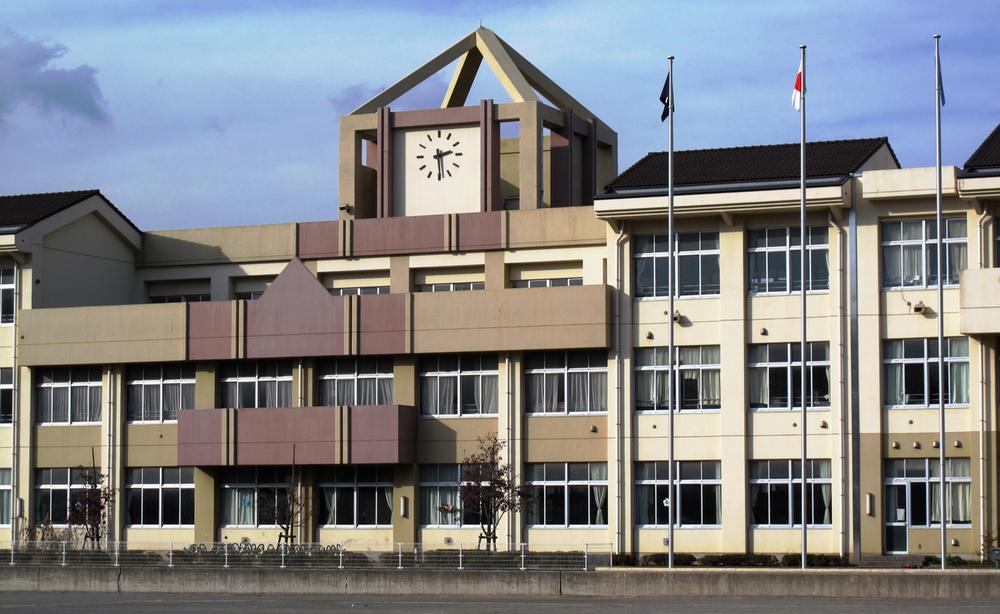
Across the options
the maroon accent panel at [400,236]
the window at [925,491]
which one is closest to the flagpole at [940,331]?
the window at [925,491]

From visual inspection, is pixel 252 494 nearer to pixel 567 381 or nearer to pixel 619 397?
pixel 567 381

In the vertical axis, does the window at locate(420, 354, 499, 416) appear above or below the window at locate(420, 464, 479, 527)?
above

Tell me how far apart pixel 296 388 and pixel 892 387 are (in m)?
19.2

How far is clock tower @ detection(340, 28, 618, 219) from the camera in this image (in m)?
54.1

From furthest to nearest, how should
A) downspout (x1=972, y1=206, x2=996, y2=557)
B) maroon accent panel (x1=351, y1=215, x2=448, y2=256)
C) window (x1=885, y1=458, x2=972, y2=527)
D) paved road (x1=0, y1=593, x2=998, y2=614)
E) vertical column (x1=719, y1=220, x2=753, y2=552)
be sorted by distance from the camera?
maroon accent panel (x1=351, y1=215, x2=448, y2=256) → vertical column (x1=719, y1=220, x2=753, y2=552) → window (x1=885, y1=458, x2=972, y2=527) → downspout (x1=972, y1=206, x2=996, y2=557) → paved road (x1=0, y1=593, x2=998, y2=614)

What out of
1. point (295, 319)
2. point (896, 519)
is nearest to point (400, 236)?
point (295, 319)

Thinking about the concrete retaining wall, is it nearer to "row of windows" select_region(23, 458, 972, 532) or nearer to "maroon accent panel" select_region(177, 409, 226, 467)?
"row of windows" select_region(23, 458, 972, 532)

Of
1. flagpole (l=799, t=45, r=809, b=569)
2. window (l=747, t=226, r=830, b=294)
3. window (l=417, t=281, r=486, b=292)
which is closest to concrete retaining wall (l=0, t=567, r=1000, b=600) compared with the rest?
flagpole (l=799, t=45, r=809, b=569)

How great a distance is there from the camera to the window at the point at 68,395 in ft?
181

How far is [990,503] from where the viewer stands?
44875 mm

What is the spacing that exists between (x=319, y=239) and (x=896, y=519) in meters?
21.3

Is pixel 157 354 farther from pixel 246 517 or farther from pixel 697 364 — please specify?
pixel 697 364

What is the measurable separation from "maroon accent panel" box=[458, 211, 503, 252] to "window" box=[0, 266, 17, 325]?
1572 cm

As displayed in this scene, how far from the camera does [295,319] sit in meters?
52.7
